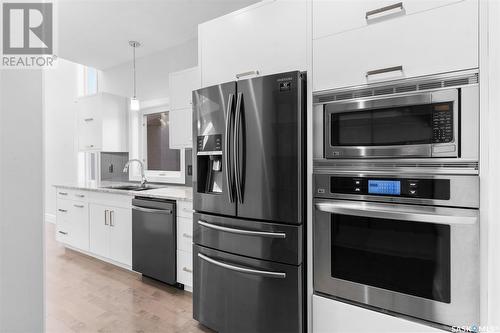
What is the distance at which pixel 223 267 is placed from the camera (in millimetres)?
1850

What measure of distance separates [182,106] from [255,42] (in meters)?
1.49

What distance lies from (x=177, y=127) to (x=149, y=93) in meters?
1.37

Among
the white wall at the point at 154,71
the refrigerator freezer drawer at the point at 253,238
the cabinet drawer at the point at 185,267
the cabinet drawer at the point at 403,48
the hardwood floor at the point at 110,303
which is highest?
the white wall at the point at 154,71

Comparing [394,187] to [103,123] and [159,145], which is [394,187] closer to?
[159,145]

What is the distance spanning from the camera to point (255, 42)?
1839mm

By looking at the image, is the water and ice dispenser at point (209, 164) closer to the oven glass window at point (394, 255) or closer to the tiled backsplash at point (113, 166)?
the oven glass window at point (394, 255)

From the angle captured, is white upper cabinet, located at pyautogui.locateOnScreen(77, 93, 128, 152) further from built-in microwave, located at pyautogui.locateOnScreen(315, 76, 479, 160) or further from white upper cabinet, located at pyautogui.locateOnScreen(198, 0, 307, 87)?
built-in microwave, located at pyautogui.locateOnScreen(315, 76, 479, 160)

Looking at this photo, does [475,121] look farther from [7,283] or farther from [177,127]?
[177,127]

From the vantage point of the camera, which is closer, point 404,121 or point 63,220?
point 404,121

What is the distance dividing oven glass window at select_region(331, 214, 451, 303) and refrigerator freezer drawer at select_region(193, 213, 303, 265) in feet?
0.77

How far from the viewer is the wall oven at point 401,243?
48.6 inches

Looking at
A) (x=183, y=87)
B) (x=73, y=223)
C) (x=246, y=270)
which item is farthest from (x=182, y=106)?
(x=73, y=223)
